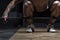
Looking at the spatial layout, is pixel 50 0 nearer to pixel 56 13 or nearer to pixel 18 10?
pixel 56 13

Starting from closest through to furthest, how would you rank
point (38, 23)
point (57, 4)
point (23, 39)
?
point (23, 39)
point (57, 4)
point (38, 23)

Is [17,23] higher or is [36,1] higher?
[36,1]

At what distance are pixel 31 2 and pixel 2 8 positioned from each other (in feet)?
5.56

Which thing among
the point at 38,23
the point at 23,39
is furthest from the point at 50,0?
the point at 38,23

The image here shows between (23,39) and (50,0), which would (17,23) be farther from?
(23,39)

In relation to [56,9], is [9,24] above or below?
below

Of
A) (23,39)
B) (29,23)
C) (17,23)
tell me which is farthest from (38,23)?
(23,39)

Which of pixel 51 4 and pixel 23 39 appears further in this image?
pixel 51 4

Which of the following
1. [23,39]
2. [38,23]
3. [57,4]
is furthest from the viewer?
[38,23]

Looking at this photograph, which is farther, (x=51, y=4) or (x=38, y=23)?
(x=38, y=23)

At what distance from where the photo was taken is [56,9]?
2551 mm

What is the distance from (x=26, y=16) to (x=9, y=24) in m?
1.55

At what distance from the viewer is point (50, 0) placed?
2.63 m

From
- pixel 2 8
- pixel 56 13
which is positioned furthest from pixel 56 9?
pixel 2 8
